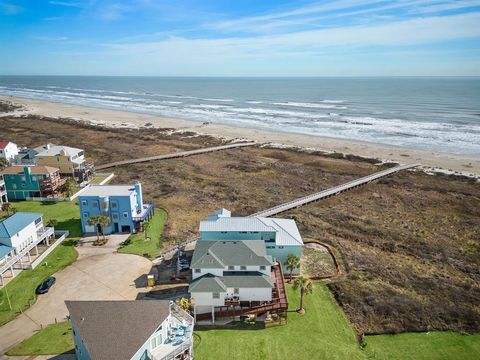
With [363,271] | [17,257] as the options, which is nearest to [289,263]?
Answer: [363,271]

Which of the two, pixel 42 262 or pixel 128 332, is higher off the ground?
pixel 128 332

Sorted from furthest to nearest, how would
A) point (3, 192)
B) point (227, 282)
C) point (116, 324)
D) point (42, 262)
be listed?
point (3, 192) → point (42, 262) → point (227, 282) → point (116, 324)

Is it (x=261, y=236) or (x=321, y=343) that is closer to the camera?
(x=321, y=343)

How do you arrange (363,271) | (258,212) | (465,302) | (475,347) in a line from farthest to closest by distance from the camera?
(258,212) < (363,271) < (465,302) < (475,347)

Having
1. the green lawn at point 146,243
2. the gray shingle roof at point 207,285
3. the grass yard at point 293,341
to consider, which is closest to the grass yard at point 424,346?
the grass yard at point 293,341

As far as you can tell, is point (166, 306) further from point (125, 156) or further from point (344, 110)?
point (344, 110)

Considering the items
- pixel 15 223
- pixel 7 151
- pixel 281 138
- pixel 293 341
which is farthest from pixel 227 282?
pixel 281 138

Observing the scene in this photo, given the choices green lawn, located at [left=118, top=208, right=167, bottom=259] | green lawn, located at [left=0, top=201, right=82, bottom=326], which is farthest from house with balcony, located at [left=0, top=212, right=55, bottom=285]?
green lawn, located at [left=118, top=208, right=167, bottom=259]

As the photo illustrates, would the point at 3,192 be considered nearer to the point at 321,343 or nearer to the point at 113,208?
the point at 113,208

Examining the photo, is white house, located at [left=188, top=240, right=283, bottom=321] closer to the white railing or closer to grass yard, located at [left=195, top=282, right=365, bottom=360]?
grass yard, located at [left=195, top=282, right=365, bottom=360]
